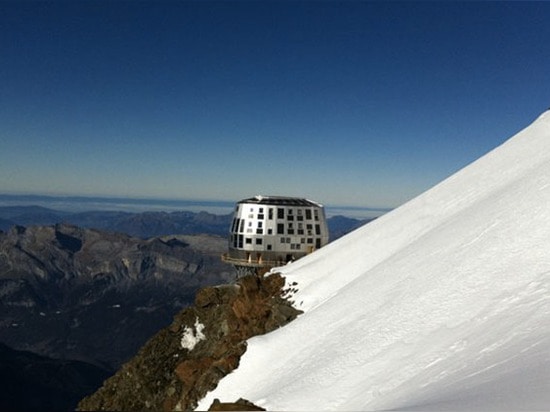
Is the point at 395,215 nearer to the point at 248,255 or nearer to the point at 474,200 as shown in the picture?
the point at 474,200

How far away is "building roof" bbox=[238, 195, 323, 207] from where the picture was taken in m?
63.9

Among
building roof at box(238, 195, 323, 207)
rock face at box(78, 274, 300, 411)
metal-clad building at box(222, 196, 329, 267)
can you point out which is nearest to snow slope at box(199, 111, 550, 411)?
rock face at box(78, 274, 300, 411)

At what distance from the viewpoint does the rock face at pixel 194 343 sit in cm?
2858

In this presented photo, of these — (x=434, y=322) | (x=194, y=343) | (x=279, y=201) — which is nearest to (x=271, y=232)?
(x=279, y=201)

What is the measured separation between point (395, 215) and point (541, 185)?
15.4 m

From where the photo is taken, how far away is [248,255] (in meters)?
61.5

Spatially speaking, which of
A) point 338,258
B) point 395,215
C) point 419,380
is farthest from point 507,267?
point 395,215

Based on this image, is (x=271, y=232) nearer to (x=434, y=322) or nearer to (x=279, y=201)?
(x=279, y=201)

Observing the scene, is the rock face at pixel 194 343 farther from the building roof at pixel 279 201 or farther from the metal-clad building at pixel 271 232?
the building roof at pixel 279 201

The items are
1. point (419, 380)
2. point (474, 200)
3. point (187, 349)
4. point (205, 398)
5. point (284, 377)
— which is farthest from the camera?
point (187, 349)

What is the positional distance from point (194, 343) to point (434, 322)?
69.4ft

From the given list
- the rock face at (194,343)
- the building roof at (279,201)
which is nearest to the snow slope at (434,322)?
the rock face at (194,343)

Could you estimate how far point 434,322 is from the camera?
16.4 m

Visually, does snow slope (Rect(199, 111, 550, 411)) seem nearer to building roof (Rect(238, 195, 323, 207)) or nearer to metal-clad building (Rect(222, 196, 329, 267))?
metal-clad building (Rect(222, 196, 329, 267))
